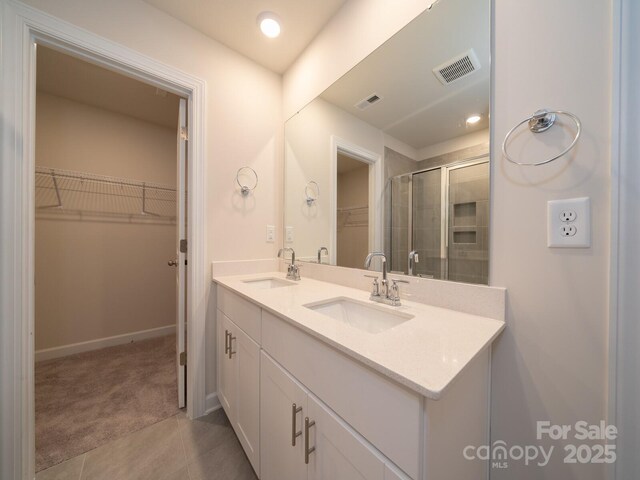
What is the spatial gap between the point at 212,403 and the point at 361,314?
1238 millimetres

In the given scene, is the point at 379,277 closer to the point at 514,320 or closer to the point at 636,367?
the point at 514,320

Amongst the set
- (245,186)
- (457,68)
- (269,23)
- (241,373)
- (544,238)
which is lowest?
(241,373)

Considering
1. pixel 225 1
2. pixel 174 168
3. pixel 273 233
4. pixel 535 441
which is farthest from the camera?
pixel 174 168

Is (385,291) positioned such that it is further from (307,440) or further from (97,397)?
(97,397)

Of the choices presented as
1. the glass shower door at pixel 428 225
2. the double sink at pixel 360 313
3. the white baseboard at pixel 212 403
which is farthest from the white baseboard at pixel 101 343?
the glass shower door at pixel 428 225

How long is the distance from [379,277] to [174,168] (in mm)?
2795

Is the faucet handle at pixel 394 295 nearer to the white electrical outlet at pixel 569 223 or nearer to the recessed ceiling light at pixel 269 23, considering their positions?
the white electrical outlet at pixel 569 223

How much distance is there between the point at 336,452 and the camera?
61cm

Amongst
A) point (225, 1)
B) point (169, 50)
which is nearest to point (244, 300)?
point (169, 50)

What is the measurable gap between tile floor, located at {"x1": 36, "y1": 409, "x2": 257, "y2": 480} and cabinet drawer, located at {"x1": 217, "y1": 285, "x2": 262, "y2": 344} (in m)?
0.68

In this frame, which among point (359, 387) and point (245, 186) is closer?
point (359, 387)

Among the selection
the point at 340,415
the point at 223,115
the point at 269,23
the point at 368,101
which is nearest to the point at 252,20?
the point at 269,23

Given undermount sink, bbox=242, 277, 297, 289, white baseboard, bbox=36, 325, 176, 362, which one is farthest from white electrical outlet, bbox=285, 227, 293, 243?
white baseboard, bbox=36, 325, 176, 362

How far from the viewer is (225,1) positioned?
1303 millimetres
